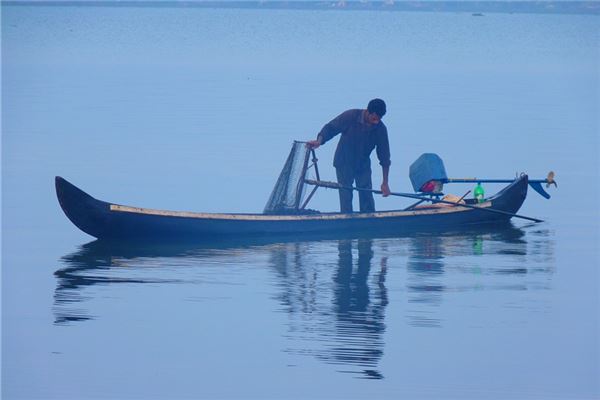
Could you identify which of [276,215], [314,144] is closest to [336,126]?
[314,144]

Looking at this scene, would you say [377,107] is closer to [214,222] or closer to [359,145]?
[359,145]

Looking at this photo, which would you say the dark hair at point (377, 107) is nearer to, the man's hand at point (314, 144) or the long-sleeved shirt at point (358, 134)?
the long-sleeved shirt at point (358, 134)

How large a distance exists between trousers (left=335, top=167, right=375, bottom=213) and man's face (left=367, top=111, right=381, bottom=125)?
58cm

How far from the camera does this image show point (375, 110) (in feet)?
48.0

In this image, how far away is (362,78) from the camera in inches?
1462

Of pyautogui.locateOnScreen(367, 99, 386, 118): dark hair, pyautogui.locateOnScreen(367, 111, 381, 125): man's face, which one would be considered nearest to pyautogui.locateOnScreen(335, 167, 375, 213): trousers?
pyautogui.locateOnScreen(367, 111, 381, 125): man's face

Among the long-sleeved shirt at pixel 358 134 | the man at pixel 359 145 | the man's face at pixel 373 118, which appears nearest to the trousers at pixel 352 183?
the man at pixel 359 145

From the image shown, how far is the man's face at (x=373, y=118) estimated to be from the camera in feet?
48.2

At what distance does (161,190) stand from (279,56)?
1271 inches

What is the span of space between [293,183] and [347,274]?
145 centimetres

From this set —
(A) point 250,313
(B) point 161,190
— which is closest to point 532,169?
(B) point 161,190

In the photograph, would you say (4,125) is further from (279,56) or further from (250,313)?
(279,56)

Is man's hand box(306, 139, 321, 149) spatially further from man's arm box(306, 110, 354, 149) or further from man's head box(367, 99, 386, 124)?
man's head box(367, 99, 386, 124)

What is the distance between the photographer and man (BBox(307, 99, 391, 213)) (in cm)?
1473
